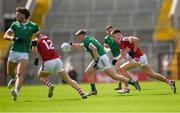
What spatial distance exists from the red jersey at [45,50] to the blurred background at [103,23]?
18.2 metres

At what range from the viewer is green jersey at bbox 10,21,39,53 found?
645 inches

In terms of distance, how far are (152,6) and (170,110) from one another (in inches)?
1142

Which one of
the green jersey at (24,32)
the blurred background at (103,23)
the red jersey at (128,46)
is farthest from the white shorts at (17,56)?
the blurred background at (103,23)

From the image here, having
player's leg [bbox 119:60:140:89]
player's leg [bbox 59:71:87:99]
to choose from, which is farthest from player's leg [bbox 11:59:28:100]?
player's leg [bbox 119:60:140:89]

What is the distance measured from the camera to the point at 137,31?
3878cm

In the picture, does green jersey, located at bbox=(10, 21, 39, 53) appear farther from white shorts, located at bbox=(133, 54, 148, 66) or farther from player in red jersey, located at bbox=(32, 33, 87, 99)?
white shorts, located at bbox=(133, 54, 148, 66)

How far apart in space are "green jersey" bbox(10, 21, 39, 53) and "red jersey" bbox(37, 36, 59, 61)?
317 mm

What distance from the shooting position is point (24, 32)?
16375 millimetres

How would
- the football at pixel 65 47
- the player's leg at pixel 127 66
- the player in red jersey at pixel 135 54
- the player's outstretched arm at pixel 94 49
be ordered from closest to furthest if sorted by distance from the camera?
the player's outstretched arm at pixel 94 49
the football at pixel 65 47
the player in red jersey at pixel 135 54
the player's leg at pixel 127 66

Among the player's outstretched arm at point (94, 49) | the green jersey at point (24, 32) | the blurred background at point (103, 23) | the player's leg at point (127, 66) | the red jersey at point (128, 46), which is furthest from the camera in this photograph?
the blurred background at point (103, 23)

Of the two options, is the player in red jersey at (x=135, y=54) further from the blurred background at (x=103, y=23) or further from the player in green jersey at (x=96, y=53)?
the blurred background at (x=103, y=23)

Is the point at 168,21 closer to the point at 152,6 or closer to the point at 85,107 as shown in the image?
the point at 152,6

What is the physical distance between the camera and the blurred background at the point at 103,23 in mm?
35656

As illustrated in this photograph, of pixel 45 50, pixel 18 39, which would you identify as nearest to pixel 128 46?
pixel 45 50
